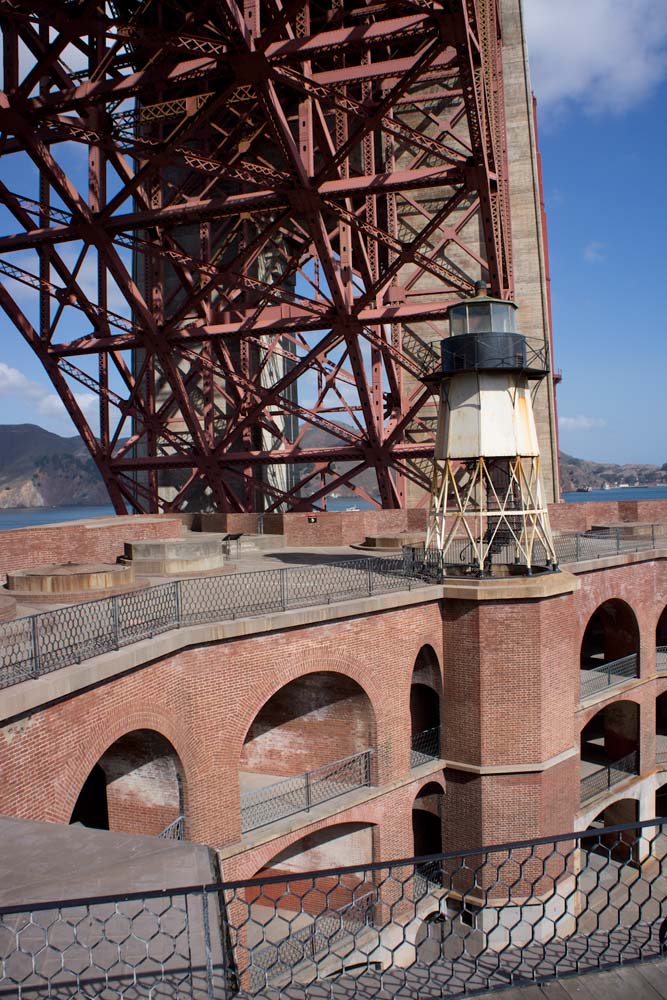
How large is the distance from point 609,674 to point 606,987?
57.1 ft

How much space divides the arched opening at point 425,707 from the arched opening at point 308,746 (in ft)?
6.48

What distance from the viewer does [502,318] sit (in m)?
16.9

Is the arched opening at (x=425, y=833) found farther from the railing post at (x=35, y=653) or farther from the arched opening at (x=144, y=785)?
the railing post at (x=35, y=653)

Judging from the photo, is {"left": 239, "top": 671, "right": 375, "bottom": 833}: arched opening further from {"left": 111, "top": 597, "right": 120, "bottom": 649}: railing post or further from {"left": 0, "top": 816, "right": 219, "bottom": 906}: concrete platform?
{"left": 0, "top": 816, "right": 219, "bottom": 906}: concrete platform

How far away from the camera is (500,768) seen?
16.5 m

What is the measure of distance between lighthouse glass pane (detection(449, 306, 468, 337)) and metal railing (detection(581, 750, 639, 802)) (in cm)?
1276

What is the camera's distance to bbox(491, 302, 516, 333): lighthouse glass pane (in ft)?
55.2

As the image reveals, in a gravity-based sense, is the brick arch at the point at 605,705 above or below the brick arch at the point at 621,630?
below

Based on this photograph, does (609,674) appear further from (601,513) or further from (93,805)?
(93,805)

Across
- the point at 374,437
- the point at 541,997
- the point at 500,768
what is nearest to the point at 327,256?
the point at 374,437

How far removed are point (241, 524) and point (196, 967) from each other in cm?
2299

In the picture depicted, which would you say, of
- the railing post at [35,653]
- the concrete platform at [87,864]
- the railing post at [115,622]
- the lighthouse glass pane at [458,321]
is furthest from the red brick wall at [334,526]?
the concrete platform at [87,864]

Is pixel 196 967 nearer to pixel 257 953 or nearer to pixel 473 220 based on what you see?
pixel 257 953

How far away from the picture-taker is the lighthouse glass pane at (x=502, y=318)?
55.2ft
